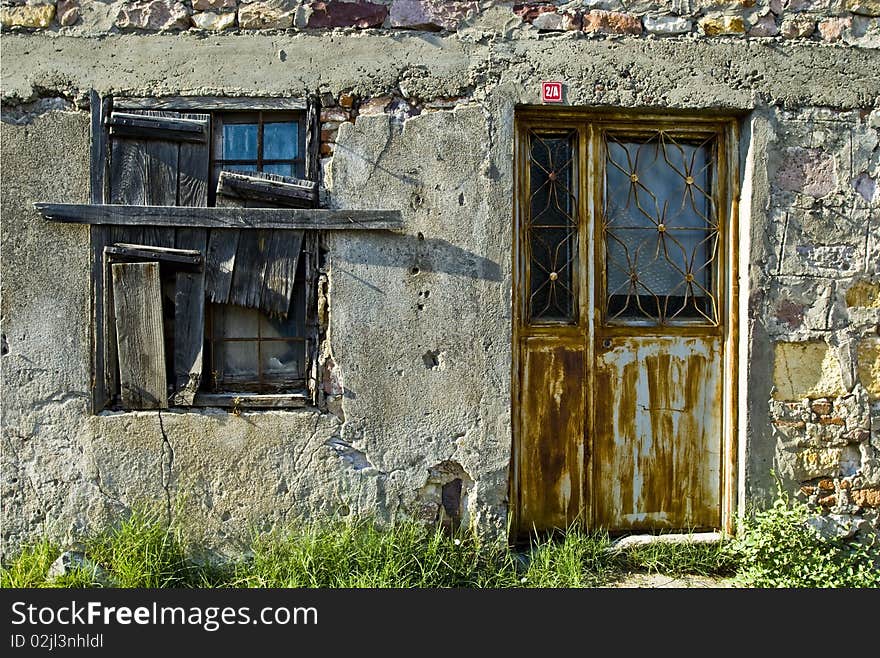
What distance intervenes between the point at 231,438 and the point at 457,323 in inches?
50.0

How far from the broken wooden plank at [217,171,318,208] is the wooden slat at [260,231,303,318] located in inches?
6.3

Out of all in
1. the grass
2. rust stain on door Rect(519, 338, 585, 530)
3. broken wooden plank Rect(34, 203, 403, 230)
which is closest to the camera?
the grass

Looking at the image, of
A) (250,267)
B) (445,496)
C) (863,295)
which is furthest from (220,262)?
(863,295)

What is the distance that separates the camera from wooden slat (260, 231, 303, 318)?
127 inches

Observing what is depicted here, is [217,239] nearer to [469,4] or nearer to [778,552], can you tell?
[469,4]

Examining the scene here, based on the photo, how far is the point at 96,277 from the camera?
3.20 m

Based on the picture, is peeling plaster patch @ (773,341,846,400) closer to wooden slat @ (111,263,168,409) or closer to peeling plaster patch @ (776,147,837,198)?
peeling plaster patch @ (776,147,837,198)

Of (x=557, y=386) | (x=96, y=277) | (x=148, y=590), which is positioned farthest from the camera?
(x=557, y=386)

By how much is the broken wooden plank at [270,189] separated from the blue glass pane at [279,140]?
0.15m

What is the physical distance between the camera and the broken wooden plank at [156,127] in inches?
125

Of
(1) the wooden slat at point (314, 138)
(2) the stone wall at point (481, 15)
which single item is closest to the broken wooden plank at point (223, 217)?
(1) the wooden slat at point (314, 138)

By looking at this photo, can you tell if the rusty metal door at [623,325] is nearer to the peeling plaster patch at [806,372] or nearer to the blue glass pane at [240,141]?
the peeling plaster patch at [806,372]

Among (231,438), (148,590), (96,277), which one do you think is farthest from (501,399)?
(96,277)

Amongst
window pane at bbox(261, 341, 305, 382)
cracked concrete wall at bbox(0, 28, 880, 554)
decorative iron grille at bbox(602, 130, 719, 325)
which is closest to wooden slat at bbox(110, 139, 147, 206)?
cracked concrete wall at bbox(0, 28, 880, 554)
